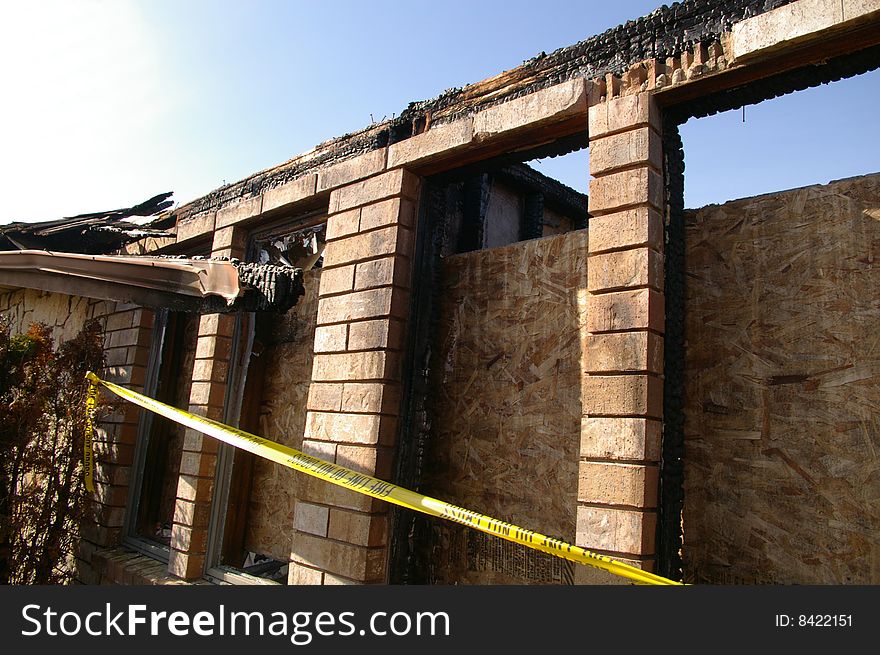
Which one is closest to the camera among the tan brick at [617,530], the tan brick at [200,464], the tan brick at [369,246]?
the tan brick at [617,530]

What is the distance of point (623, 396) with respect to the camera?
13.3 ft

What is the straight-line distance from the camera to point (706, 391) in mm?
4531

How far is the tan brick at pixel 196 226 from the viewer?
8.68m

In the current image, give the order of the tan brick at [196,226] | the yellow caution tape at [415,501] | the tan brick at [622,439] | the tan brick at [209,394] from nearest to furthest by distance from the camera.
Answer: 1. the yellow caution tape at [415,501]
2. the tan brick at [622,439]
3. the tan brick at [209,394]
4. the tan brick at [196,226]

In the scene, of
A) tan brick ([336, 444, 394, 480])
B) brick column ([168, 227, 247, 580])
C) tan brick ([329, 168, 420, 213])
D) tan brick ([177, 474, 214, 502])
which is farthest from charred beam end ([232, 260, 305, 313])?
tan brick ([177, 474, 214, 502])

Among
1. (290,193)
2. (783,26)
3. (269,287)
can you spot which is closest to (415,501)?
(269,287)

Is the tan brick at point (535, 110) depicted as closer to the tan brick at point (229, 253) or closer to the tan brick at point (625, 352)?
the tan brick at point (625, 352)

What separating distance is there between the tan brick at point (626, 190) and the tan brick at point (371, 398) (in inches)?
96.1

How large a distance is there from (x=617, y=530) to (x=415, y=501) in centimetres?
136

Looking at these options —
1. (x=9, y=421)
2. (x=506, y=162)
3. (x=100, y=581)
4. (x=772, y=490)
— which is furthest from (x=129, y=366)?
(x=772, y=490)

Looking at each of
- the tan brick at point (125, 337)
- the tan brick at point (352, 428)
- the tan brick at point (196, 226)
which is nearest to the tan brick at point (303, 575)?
the tan brick at point (352, 428)

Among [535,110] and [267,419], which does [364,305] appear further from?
[267,419]

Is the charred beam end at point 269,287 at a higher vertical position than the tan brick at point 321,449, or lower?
higher

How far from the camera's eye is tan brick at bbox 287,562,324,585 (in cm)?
549
